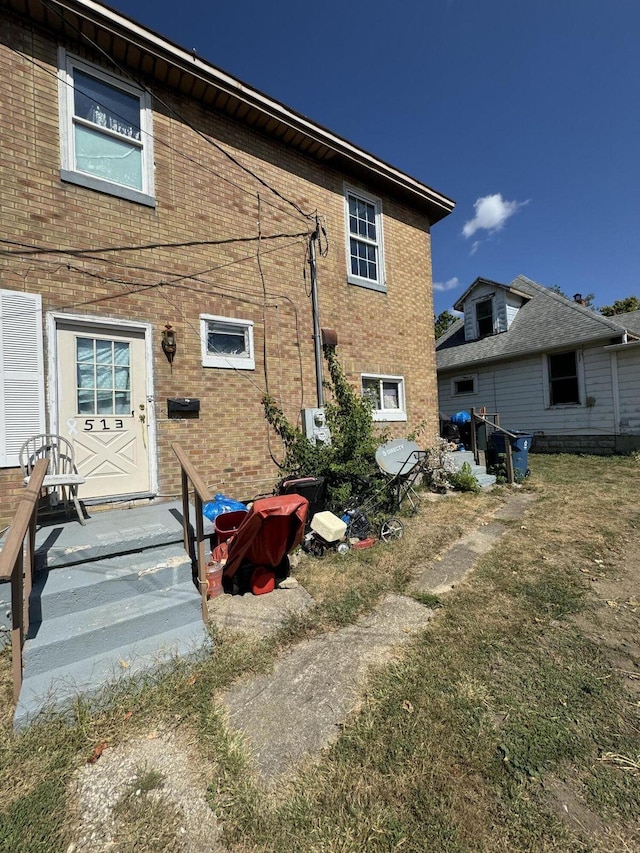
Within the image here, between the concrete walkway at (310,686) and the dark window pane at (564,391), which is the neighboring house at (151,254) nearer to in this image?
the concrete walkway at (310,686)

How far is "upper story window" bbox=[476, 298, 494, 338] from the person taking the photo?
14945 millimetres

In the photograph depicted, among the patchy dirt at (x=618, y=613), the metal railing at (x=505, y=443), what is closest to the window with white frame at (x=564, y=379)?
the metal railing at (x=505, y=443)

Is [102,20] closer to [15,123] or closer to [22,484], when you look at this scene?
[15,123]

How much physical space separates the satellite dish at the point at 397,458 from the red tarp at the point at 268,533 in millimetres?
2539

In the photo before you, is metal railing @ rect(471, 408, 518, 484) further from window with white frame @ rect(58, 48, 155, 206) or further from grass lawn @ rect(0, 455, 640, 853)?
window with white frame @ rect(58, 48, 155, 206)

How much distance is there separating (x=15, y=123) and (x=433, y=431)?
345 inches

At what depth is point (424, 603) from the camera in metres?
3.69

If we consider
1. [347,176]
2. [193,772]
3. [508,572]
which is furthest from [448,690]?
[347,176]

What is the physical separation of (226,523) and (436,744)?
3.12 m

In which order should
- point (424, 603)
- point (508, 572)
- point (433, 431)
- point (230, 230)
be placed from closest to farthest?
point (424, 603), point (508, 572), point (230, 230), point (433, 431)

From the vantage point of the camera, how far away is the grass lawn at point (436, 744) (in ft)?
5.68

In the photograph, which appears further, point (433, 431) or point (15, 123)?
point (433, 431)

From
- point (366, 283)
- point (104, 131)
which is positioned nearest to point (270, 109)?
point (104, 131)

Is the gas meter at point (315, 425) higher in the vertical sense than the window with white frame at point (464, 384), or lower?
lower
